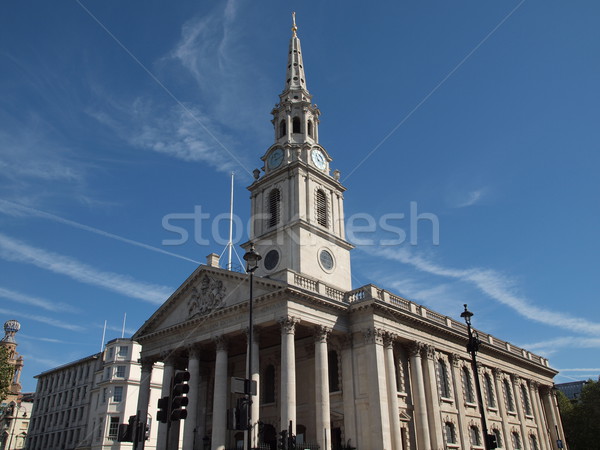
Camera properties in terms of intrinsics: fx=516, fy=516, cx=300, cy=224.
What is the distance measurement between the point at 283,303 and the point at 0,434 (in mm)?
75917

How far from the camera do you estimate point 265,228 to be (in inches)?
1773

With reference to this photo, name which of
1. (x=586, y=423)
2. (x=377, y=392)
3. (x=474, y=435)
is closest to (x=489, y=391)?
(x=474, y=435)

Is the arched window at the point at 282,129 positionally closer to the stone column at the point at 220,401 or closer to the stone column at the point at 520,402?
the stone column at the point at 220,401

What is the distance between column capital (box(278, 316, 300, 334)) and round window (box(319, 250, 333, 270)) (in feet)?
36.7

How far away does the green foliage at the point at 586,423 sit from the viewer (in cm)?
6216

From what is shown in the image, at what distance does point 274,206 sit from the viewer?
46094mm

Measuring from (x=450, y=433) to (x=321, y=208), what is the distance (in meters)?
20.7

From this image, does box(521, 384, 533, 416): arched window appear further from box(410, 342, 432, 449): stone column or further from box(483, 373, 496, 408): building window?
box(410, 342, 432, 449): stone column

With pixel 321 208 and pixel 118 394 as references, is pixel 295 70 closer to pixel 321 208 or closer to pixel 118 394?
pixel 321 208

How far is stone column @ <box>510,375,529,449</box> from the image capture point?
47.5 m

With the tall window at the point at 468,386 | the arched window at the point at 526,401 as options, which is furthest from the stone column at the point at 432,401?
the arched window at the point at 526,401

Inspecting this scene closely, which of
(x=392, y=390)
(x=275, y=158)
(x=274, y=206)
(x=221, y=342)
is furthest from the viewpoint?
(x=275, y=158)

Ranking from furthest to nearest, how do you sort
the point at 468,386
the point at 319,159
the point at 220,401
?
the point at 319,159
the point at 468,386
the point at 220,401

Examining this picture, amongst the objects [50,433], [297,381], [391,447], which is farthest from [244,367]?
[50,433]
